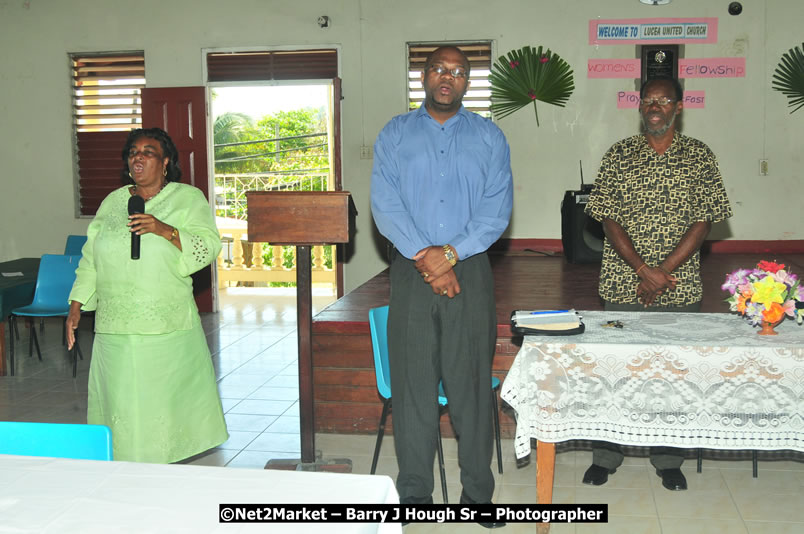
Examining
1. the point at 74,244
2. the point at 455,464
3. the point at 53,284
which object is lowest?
the point at 455,464

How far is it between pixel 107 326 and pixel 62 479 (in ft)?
5.42

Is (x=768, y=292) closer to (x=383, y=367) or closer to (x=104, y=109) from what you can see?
(x=383, y=367)

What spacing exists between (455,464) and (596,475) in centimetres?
71

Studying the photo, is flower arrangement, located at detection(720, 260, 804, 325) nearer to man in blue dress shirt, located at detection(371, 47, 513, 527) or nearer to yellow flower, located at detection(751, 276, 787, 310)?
yellow flower, located at detection(751, 276, 787, 310)

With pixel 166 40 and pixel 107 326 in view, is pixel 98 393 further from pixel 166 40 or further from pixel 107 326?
pixel 166 40

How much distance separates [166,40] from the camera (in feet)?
26.8

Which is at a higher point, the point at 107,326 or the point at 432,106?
the point at 432,106

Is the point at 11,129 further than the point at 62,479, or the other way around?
the point at 11,129

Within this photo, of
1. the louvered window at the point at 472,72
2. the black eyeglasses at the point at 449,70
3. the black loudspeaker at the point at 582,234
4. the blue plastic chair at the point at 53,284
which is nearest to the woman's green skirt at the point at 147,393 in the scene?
the black eyeglasses at the point at 449,70

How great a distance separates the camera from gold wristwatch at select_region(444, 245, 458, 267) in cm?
286

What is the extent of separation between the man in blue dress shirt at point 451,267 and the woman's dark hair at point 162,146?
0.93m

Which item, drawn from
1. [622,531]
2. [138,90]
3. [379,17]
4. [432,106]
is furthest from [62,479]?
[138,90]

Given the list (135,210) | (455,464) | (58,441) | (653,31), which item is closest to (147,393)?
(135,210)

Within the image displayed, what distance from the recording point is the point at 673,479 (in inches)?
136
